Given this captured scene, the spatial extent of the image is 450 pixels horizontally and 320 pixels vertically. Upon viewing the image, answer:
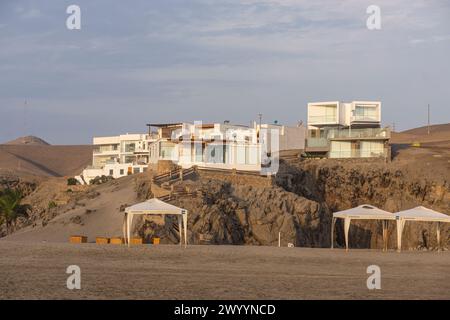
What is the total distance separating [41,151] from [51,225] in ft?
446

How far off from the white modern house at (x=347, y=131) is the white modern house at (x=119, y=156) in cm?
1668

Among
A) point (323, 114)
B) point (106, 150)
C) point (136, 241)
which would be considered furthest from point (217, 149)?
point (106, 150)

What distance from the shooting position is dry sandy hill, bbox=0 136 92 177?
509 ft

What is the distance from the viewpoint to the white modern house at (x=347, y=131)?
64.1 metres

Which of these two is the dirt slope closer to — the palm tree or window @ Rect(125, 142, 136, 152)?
window @ Rect(125, 142, 136, 152)

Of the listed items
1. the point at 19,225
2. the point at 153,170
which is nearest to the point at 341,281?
the point at 153,170

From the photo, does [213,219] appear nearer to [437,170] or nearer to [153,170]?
[153,170]

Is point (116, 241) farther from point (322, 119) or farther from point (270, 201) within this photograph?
point (322, 119)

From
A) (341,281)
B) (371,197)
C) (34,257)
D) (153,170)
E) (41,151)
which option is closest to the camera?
(341,281)

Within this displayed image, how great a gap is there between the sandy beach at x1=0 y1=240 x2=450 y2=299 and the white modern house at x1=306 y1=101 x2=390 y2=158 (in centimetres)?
3338

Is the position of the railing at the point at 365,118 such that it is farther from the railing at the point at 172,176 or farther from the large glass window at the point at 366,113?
the railing at the point at 172,176

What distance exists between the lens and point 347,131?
65688 mm

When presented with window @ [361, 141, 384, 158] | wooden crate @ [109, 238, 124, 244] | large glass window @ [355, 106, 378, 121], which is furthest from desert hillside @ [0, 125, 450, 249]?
large glass window @ [355, 106, 378, 121]
